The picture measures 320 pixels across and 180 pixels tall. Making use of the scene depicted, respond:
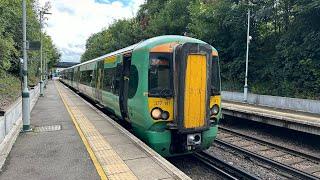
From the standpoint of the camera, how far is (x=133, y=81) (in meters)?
9.24

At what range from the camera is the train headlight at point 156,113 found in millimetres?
8250

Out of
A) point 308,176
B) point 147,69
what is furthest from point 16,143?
point 308,176

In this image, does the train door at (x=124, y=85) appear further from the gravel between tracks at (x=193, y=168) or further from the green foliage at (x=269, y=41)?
the green foliage at (x=269, y=41)

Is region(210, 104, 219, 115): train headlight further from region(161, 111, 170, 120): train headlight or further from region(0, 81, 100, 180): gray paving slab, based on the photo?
region(0, 81, 100, 180): gray paving slab

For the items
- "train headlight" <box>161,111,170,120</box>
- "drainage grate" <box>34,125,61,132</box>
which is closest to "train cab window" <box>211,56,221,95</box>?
"train headlight" <box>161,111,170,120</box>

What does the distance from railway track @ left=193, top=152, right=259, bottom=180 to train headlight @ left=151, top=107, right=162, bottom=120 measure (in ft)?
6.74

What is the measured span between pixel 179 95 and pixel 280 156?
4.50 m

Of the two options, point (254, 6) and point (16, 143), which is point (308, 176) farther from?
point (254, 6)

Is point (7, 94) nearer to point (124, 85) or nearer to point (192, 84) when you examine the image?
point (124, 85)

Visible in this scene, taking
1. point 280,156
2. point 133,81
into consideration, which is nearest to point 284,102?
point 280,156

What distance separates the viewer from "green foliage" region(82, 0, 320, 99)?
22.1 m

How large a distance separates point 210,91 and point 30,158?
4.63m

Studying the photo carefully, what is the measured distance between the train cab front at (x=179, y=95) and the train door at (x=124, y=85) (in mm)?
2028

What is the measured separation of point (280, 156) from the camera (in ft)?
34.7
